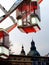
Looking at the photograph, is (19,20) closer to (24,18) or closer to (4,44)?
(24,18)

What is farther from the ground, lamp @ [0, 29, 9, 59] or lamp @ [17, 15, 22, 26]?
lamp @ [17, 15, 22, 26]

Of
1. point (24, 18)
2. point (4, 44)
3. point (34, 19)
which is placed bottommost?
point (4, 44)

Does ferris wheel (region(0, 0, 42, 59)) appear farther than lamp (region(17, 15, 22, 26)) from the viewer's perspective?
No

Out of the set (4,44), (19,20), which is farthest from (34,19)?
(4,44)

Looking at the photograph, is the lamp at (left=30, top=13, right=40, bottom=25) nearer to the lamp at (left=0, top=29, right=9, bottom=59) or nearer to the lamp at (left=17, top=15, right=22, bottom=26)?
the lamp at (left=17, top=15, right=22, bottom=26)

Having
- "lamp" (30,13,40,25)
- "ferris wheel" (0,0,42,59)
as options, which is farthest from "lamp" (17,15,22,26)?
A: "lamp" (30,13,40,25)

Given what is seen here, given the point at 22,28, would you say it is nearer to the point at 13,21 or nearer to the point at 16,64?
the point at 13,21

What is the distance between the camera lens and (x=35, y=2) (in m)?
5.27

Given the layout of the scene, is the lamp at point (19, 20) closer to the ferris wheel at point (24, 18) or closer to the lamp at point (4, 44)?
the ferris wheel at point (24, 18)

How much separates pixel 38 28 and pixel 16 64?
137ft

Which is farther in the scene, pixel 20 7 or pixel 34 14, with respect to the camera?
pixel 20 7

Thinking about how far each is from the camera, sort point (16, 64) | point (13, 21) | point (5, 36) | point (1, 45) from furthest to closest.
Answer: point (16, 64)
point (13, 21)
point (5, 36)
point (1, 45)

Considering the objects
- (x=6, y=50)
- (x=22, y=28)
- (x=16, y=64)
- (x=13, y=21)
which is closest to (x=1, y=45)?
(x=6, y=50)

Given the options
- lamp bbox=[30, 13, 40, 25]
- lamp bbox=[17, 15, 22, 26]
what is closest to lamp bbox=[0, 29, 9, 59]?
lamp bbox=[17, 15, 22, 26]
